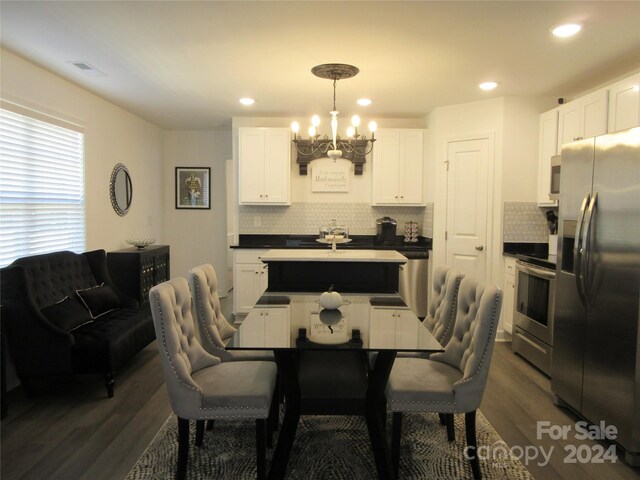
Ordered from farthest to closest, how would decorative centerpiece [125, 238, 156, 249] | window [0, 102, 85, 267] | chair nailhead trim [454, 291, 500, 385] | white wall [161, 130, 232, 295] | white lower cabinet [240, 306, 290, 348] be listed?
1. white wall [161, 130, 232, 295]
2. decorative centerpiece [125, 238, 156, 249]
3. window [0, 102, 85, 267]
4. chair nailhead trim [454, 291, 500, 385]
5. white lower cabinet [240, 306, 290, 348]

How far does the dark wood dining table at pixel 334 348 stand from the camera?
208 centimetres

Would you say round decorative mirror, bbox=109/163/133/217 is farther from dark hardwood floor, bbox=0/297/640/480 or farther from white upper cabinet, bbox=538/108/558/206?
white upper cabinet, bbox=538/108/558/206

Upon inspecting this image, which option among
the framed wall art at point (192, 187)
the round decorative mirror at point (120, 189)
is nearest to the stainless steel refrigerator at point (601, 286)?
the round decorative mirror at point (120, 189)

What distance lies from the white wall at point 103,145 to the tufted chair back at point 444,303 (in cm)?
345

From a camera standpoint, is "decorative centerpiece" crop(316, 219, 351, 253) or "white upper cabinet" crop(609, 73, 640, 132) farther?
"decorative centerpiece" crop(316, 219, 351, 253)

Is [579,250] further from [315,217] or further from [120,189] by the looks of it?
[120,189]

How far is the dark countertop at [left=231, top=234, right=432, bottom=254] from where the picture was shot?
5.52 m

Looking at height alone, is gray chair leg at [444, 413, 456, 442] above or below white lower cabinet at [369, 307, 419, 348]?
below

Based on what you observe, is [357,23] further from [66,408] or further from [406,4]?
[66,408]

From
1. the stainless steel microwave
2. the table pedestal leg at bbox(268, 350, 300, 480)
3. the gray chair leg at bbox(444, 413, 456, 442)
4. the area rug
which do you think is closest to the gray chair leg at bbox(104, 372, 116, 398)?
the area rug

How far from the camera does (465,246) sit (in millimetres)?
5051

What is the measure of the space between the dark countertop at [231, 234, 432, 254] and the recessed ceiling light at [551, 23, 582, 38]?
2.92 meters

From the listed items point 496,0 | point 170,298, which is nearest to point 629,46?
point 496,0

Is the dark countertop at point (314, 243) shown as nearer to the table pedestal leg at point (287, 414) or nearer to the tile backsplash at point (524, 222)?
the tile backsplash at point (524, 222)
